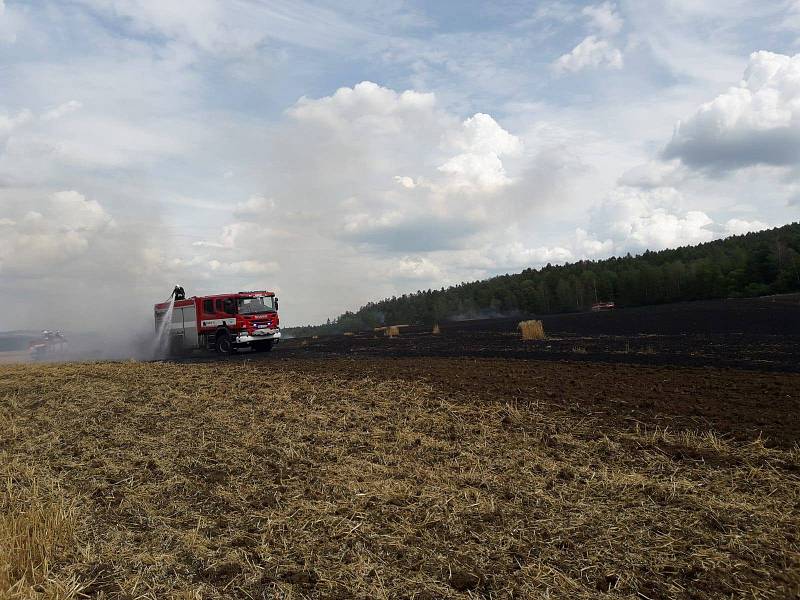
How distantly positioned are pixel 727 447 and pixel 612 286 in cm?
11108

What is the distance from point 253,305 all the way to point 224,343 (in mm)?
2608

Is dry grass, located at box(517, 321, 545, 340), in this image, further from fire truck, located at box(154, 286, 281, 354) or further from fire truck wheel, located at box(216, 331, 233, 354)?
fire truck wheel, located at box(216, 331, 233, 354)

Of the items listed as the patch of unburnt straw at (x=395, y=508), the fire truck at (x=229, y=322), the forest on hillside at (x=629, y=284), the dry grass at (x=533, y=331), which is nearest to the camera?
the patch of unburnt straw at (x=395, y=508)

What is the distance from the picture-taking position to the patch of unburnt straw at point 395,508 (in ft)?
15.7

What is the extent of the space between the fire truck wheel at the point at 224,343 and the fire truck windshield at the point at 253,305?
153 cm

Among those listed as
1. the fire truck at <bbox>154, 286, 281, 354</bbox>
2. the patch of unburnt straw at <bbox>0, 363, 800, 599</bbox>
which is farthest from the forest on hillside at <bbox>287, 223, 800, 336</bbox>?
the patch of unburnt straw at <bbox>0, 363, 800, 599</bbox>

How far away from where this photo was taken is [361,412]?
11.1 meters

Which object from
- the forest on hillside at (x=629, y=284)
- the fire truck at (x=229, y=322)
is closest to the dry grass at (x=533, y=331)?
the fire truck at (x=229, y=322)

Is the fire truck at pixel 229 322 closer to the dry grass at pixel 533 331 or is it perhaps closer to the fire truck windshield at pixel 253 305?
the fire truck windshield at pixel 253 305

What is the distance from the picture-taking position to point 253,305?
98.0 ft

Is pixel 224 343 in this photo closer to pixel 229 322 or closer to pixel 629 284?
pixel 229 322

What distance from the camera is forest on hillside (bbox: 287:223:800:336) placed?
87312mm

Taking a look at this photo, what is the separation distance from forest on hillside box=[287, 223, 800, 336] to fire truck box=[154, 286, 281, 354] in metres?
61.8

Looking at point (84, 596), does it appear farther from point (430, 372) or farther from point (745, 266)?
point (745, 266)
